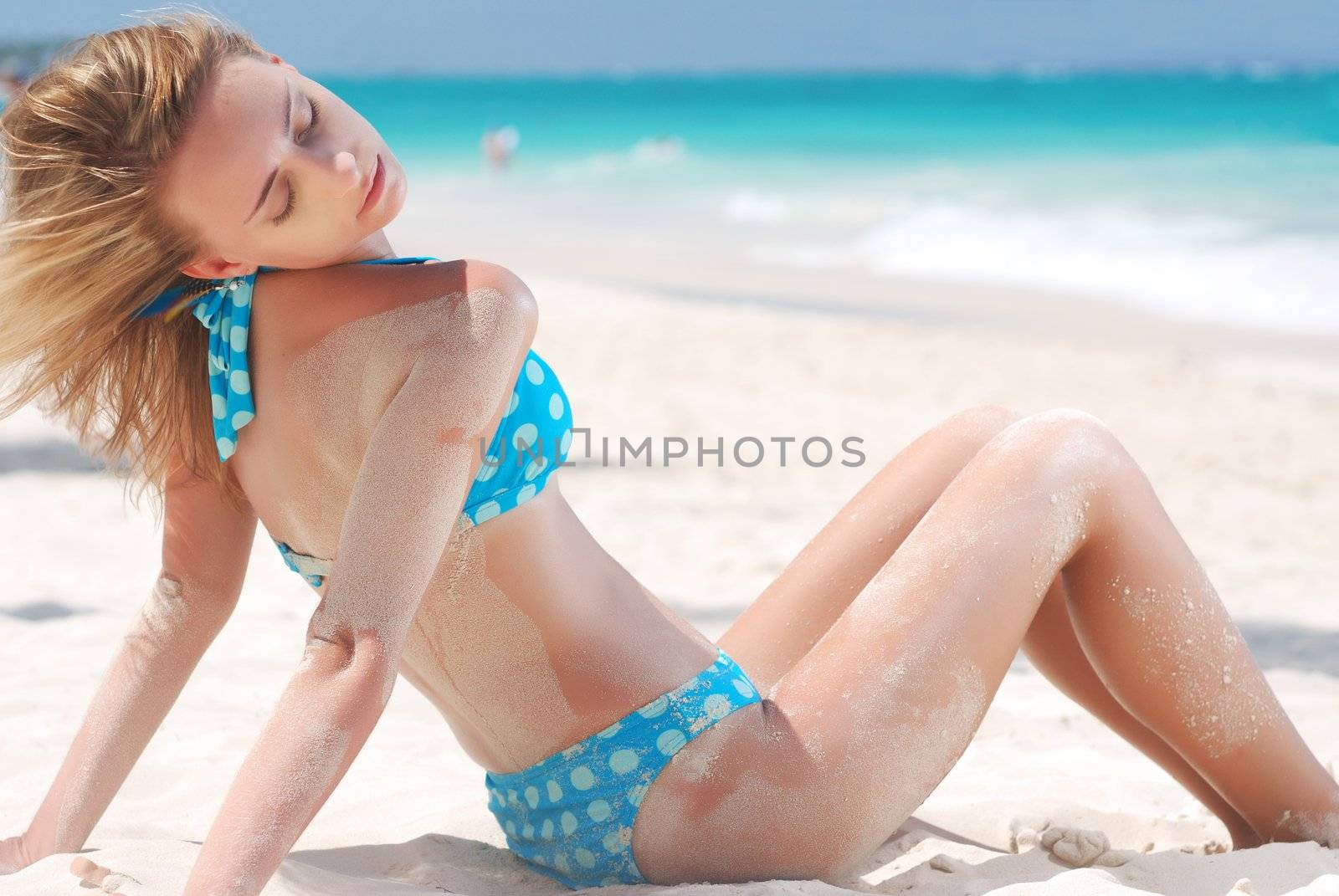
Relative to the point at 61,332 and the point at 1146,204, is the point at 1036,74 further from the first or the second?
the point at 61,332

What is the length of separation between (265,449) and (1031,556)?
3.38 feet

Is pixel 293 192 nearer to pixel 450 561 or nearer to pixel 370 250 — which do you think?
pixel 370 250

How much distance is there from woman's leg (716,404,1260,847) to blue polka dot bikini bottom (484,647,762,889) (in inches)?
12.2

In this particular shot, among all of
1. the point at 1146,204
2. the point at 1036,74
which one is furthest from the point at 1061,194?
the point at 1036,74

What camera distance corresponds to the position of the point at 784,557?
4289 mm

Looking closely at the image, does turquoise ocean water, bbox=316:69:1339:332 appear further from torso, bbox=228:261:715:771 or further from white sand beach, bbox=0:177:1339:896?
torso, bbox=228:261:715:771

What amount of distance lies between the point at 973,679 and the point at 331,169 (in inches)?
41.3

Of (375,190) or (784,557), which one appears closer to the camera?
(375,190)

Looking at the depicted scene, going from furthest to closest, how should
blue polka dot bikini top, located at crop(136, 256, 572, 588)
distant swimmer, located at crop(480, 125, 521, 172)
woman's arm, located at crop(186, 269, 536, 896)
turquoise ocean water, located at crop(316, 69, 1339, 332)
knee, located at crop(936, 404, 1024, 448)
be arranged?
distant swimmer, located at crop(480, 125, 521, 172) < turquoise ocean water, located at crop(316, 69, 1339, 332) < knee, located at crop(936, 404, 1024, 448) < blue polka dot bikini top, located at crop(136, 256, 572, 588) < woman's arm, located at crop(186, 269, 536, 896)

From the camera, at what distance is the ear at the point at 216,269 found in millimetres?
1574

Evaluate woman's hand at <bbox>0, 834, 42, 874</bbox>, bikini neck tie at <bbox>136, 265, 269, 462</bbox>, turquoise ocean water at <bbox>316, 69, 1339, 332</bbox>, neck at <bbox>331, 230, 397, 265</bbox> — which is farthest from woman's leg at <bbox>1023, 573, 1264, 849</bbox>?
turquoise ocean water at <bbox>316, 69, 1339, 332</bbox>

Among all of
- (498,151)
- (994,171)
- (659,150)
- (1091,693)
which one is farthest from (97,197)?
(659,150)

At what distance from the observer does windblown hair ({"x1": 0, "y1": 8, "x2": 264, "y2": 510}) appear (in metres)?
1.47

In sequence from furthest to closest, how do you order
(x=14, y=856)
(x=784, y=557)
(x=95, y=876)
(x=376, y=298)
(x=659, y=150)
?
(x=659, y=150) → (x=784, y=557) → (x=14, y=856) → (x=95, y=876) → (x=376, y=298)
